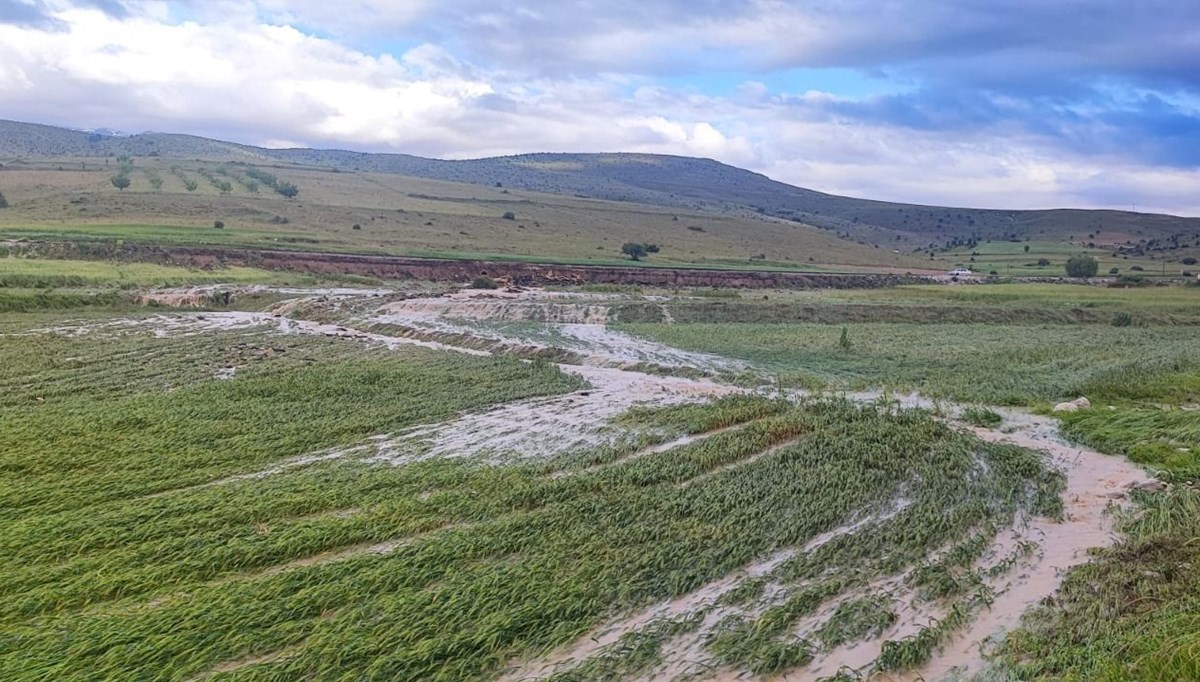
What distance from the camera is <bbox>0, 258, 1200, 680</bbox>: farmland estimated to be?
8.98m

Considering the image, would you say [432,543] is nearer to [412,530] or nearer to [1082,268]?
[412,530]

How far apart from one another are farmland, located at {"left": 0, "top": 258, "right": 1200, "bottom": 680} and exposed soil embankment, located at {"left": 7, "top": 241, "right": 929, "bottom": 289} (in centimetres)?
3023

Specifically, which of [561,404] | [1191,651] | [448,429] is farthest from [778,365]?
[1191,651]

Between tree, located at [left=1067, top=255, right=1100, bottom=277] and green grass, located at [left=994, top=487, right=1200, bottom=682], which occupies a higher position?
tree, located at [left=1067, top=255, right=1100, bottom=277]

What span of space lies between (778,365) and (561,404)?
10545mm

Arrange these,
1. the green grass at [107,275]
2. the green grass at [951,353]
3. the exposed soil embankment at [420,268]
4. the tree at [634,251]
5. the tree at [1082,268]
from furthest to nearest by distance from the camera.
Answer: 1. the tree at [1082,268]
2. the tree at [634,251]
3. the exposed soil embankment at [420,268]
4. the green grass at [107,275]
5. the green grass at [951,353]

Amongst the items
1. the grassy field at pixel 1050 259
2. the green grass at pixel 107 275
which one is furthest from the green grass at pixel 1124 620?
the grassy field at pixel 1050 259

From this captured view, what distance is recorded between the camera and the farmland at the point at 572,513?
8.98m

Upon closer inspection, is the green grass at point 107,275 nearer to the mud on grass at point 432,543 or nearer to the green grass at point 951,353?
the green grass at point 951,353

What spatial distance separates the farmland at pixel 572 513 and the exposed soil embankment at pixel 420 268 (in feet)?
99.2

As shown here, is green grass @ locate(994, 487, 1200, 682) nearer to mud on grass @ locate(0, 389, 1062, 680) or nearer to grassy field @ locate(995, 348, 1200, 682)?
grassy field @ locate(995, 348, 1200, 682)

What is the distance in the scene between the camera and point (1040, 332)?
4438cm

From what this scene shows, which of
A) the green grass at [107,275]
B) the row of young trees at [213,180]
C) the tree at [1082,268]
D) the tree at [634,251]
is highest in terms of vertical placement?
the row of young trees at [213,180]

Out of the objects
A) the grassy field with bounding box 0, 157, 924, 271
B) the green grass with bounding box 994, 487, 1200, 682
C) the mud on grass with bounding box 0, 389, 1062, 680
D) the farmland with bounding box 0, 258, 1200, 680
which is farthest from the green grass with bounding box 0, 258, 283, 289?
the green grass with bounding box 994, 487, 1200, 682
